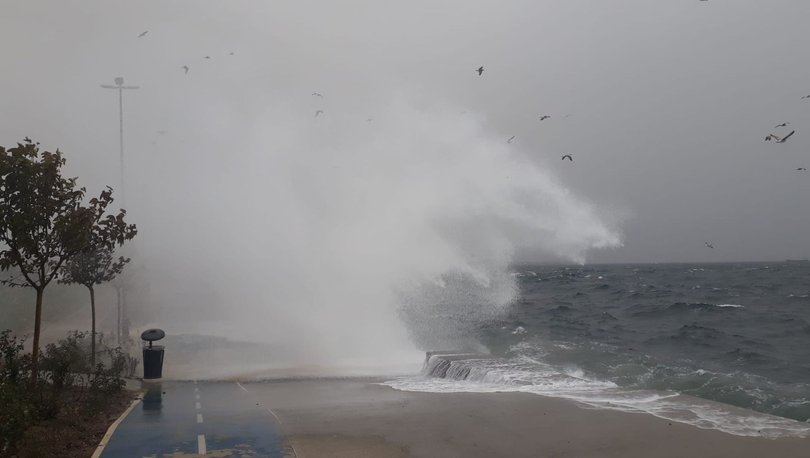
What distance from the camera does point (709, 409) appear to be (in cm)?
1513

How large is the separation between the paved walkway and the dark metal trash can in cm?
172

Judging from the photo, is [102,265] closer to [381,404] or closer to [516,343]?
[381,404]

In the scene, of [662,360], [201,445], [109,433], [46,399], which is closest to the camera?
[201,445]

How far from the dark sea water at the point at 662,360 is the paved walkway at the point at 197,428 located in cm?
535

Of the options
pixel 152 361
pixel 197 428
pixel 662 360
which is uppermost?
pixel 152 361

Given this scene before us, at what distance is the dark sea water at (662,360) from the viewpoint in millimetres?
15958

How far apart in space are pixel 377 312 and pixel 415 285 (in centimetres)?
570

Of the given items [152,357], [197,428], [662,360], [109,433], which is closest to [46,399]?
[109,433]


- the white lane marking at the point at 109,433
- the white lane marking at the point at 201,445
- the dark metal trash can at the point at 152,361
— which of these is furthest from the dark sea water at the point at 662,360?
the white lane marking at the point at 201,445

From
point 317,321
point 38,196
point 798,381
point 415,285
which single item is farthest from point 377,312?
point 38,196

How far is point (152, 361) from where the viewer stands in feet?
59.6

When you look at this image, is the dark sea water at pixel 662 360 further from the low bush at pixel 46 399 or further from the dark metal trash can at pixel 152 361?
the low bush at pixel 46 399

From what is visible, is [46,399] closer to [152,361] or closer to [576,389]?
[152,361]

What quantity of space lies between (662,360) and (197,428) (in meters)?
17.9
